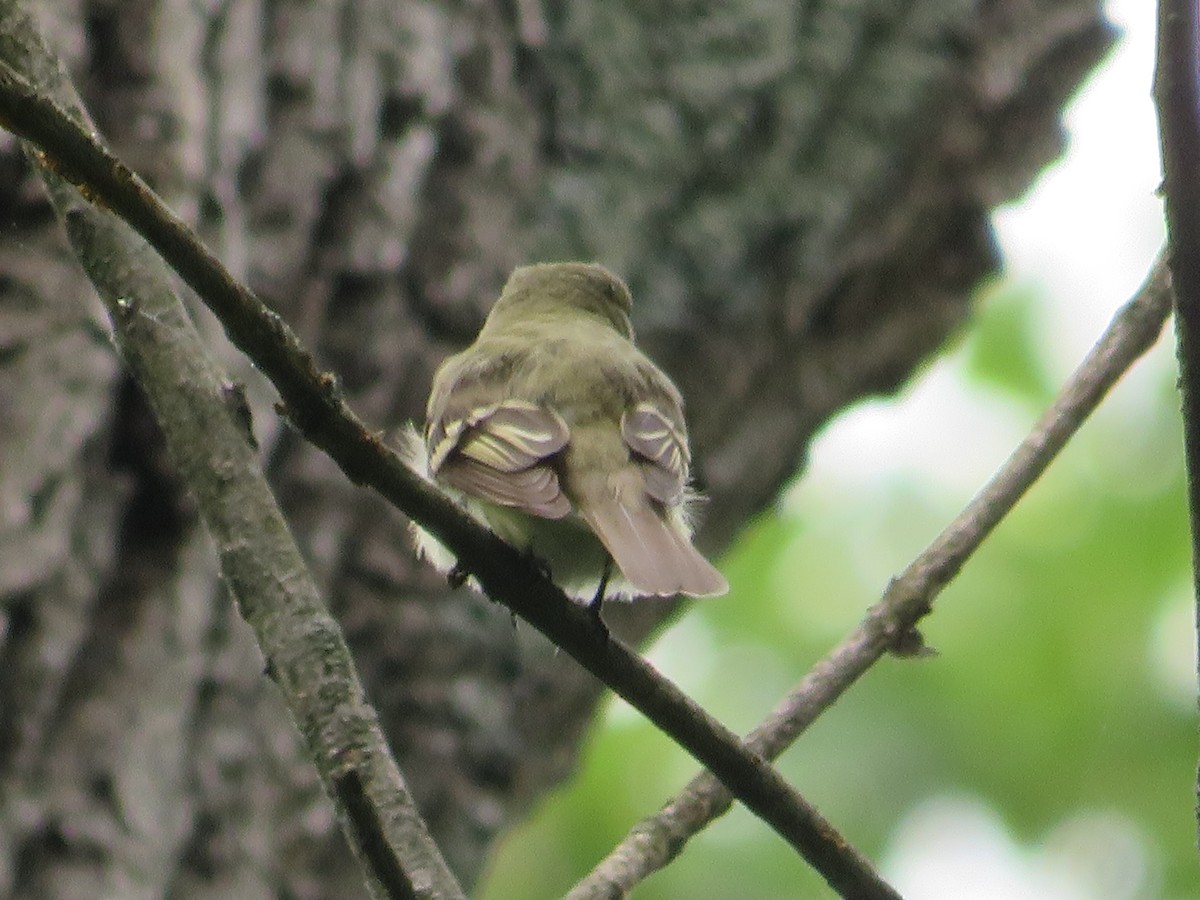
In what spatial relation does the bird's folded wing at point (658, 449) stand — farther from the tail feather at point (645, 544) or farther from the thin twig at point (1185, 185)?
the thin twig at point (1185, 185)

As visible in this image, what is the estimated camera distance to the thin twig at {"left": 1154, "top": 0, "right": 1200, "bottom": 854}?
1467mm

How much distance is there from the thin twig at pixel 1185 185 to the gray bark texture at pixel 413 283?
1.80 m

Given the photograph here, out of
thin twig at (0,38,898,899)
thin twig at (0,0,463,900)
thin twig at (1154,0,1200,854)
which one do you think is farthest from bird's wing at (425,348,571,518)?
thin twig at (1154,0,1200,854)

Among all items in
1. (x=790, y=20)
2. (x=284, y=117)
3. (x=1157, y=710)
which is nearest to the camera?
(x=284, y=117)

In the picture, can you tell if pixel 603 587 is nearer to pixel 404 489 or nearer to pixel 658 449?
pixel 658 449

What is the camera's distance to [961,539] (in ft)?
7.34

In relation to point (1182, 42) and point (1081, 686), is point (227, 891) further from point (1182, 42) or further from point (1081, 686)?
point (1081, 686)

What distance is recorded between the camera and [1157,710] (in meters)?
6.41

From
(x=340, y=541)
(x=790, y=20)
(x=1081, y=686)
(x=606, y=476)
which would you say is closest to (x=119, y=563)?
(x=340, y=541)

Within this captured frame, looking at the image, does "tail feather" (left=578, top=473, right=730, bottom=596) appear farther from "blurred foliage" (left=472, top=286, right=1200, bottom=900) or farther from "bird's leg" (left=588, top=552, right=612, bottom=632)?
"blurred foliage" (left=472, top=286, right=1200, bottom=900)

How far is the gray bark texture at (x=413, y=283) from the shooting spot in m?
2.77

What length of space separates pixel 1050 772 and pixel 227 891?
4.35m

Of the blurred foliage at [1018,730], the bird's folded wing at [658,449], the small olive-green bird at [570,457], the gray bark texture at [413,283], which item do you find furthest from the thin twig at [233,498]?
the blurred foliage at [1018,730]

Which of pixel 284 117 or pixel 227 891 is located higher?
pixel 284 117
